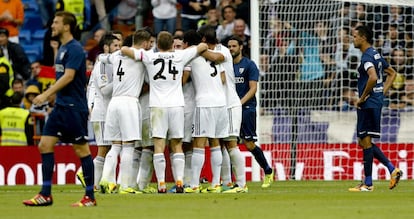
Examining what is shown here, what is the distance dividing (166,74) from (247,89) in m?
2.78

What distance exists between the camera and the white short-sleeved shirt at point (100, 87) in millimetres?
18156

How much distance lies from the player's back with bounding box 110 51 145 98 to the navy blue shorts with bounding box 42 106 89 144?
11.5 ft

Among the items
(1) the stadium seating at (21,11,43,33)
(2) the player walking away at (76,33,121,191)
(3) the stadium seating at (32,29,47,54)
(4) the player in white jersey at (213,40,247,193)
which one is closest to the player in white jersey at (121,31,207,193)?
(4) the player in white jersey at (213,40,247,193)

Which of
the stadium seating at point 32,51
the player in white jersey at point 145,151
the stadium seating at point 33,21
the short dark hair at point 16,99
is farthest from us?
the stadium seating at point 33,21

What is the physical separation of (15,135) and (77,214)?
491 inches

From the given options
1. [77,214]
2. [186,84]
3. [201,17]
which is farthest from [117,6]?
[77,214]

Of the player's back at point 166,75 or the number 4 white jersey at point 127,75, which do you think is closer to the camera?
the player's back at point 166,75

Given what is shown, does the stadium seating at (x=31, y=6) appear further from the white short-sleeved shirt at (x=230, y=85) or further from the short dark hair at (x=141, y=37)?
the short dark hair at (x=141, y=37)

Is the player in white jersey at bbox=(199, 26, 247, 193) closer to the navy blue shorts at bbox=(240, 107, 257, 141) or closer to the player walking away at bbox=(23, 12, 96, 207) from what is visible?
the navy blue shorts at bbox=(240, 107, 257, 141)

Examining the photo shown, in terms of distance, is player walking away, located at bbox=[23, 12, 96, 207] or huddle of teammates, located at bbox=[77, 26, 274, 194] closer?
player walking away, located at bbox=[23, 12, 96, 207]

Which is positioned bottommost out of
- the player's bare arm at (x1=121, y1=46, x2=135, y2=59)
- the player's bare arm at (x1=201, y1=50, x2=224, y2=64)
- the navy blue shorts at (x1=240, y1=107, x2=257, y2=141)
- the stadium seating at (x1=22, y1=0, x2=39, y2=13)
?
the navy blue shorts at (x1=240, y1=107, x2=257, y2=141)

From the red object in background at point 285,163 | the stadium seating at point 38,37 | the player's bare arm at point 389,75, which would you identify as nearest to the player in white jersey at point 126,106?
the player's bare arm at point 389,75

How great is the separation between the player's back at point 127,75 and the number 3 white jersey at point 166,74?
19 centimetres

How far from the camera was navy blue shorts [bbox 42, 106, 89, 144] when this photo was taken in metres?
13.7
